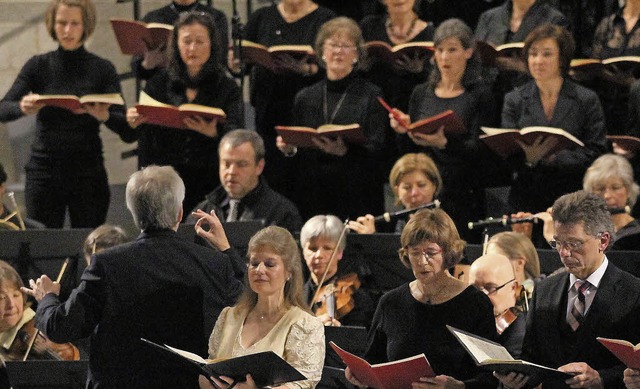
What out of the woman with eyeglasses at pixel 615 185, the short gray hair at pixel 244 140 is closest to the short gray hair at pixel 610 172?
the woman with eyeglasses at pixel 615 185

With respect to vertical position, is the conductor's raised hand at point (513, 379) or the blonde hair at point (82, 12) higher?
the blonde hair at point (82, 12)

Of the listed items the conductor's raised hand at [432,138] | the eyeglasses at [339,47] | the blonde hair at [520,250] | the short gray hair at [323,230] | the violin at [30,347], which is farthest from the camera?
the eyeglasses at [339,47]

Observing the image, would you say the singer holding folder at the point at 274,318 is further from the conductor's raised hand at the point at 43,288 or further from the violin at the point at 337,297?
the violin at the point at 337,297

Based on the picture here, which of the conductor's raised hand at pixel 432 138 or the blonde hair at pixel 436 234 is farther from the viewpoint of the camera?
the conductor's raised hand at pixel 432 138

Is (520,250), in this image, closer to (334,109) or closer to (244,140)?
(244,140)

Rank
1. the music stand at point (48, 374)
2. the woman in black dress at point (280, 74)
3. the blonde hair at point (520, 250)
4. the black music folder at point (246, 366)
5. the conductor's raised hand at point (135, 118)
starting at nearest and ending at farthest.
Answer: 1. the black music folder at point (246, 366)
2. the music stand at point (48, 374)
3. the blonde hair at point (520, 250)
4. the conductor's raised hand at point (135, 118)
5. the woman in black dress at point (280, 74)

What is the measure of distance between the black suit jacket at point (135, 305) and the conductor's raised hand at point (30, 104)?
2.81 metres

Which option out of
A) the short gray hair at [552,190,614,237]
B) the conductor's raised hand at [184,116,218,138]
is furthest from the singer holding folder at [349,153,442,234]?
the short gray hair at [552,190,614,237]

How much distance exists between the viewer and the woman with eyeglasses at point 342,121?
→ 707 cm

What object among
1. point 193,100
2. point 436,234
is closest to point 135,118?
point 193,100

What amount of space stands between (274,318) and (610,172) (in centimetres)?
245

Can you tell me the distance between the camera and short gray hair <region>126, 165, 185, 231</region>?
4.43m

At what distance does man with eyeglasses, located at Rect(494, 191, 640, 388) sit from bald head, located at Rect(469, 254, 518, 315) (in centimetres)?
69

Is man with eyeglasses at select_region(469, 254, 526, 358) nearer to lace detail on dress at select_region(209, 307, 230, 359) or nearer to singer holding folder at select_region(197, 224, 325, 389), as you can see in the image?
singer holding folder at select_region(197, 224, 325, 389)
